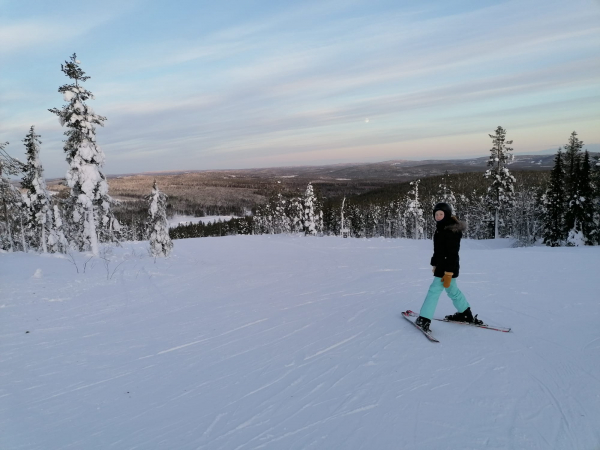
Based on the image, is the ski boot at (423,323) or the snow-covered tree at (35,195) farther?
the snow-covered tree at (35,195)

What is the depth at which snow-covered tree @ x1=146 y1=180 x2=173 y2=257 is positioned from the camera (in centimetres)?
2200

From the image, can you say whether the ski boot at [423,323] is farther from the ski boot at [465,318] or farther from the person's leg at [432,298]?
the ski boot at [465,318]

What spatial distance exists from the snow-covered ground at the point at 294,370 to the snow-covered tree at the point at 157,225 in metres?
13.6

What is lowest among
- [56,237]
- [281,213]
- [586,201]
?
[281,213]

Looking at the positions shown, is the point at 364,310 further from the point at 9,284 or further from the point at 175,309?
the point at 9,284

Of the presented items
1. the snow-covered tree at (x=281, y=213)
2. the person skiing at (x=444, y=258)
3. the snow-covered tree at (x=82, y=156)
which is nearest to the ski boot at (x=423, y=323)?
the person skiing at (x=444, y=258)

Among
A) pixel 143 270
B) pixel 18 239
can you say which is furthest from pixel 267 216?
pixel 143 270

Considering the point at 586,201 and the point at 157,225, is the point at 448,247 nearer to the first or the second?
the point at 157,225

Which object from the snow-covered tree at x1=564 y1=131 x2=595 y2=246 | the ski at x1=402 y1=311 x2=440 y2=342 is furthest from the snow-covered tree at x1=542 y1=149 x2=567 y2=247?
the ski at x1=402 y1=311 x2=440 y2=342

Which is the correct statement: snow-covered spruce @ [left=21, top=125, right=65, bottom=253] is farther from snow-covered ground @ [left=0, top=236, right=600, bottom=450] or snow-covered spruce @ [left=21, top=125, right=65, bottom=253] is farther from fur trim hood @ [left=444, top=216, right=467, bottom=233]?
fur trim hood @ [left=444, top=216, right=467, bottom=233]

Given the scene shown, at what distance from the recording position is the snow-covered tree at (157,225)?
22000 mm

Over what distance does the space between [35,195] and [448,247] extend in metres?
34.4

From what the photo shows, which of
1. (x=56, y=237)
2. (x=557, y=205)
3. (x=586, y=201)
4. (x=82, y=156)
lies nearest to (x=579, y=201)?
(x=586, y=201)

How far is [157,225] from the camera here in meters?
22.5
